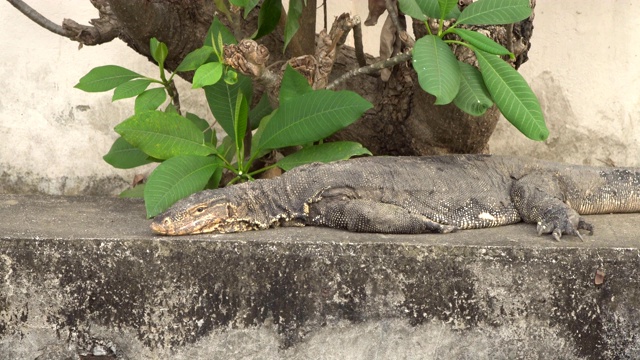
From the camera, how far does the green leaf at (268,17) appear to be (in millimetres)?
4637

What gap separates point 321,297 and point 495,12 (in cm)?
141

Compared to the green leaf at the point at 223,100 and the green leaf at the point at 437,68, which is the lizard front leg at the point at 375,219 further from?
the green leaf at the point at 223,100

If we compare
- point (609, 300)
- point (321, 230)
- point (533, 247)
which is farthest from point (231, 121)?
point (609, 300)

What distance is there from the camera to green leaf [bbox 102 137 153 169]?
15.5 feet

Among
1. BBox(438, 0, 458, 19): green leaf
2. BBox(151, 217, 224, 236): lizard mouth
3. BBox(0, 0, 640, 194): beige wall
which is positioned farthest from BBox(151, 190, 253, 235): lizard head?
BBox(0, 0, 640, 194): beige wall

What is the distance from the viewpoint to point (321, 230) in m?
4.02

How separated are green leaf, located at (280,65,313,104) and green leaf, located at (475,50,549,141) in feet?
2.58

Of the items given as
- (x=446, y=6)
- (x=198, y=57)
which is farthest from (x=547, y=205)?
(x=198, y=57)

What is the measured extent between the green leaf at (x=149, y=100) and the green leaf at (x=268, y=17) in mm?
522

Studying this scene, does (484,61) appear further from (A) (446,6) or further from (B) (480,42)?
(A) (446,6)

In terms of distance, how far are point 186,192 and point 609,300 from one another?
1.79 meters

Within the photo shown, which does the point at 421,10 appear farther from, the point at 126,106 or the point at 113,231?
the point at 126,106

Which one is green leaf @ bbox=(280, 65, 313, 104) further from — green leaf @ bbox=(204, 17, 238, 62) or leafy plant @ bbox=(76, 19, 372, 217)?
green leaf @ bbox=(204, 17, 238, 62)

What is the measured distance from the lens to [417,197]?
13.9ft
